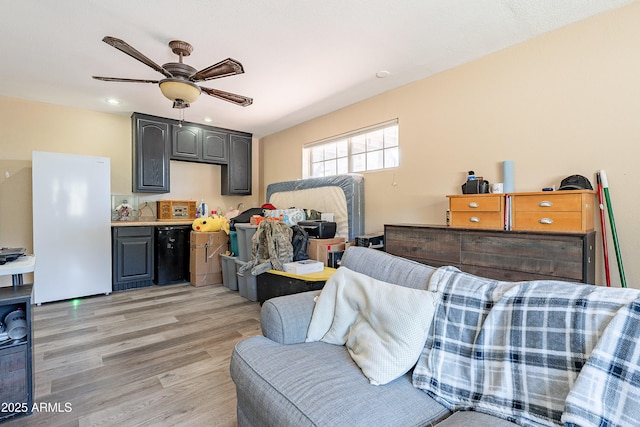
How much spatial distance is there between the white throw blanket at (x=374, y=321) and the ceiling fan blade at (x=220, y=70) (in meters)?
1.81

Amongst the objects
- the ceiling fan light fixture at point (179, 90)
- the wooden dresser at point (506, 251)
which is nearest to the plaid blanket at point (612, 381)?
the wooden dresser at point (506, 251)

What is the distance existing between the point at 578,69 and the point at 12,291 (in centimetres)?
402

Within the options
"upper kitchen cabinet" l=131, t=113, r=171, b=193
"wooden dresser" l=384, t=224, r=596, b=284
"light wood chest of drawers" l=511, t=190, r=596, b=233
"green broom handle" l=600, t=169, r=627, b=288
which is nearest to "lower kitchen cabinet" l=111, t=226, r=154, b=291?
"upper kitchen cabinet" l=131, t=113, r=171, b=193

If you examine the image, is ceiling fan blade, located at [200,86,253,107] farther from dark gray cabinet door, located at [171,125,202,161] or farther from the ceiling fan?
dark gray cabinet door, located at [171,125,202,161]

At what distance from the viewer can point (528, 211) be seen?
223 cm

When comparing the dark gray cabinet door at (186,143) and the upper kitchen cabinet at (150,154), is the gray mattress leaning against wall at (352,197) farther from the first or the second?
the upper kitchen cabinet at (150,154)

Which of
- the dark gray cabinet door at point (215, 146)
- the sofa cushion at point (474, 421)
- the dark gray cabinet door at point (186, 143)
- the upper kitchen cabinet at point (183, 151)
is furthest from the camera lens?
the dark gray cabinet door at point (215, 146)

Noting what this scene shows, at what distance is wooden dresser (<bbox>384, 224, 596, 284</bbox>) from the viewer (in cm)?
191

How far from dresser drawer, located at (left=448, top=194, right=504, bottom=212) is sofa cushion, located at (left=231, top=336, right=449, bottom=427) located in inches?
67.0

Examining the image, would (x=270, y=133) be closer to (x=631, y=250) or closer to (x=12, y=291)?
(x=12, y=291)

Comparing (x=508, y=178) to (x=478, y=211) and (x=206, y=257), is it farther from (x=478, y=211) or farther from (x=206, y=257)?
(x=206, y=257)

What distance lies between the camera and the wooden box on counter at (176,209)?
4773 millimetres

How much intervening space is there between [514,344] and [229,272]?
3.74m

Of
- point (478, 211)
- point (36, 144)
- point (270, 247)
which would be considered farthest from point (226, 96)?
point (36, 144)
